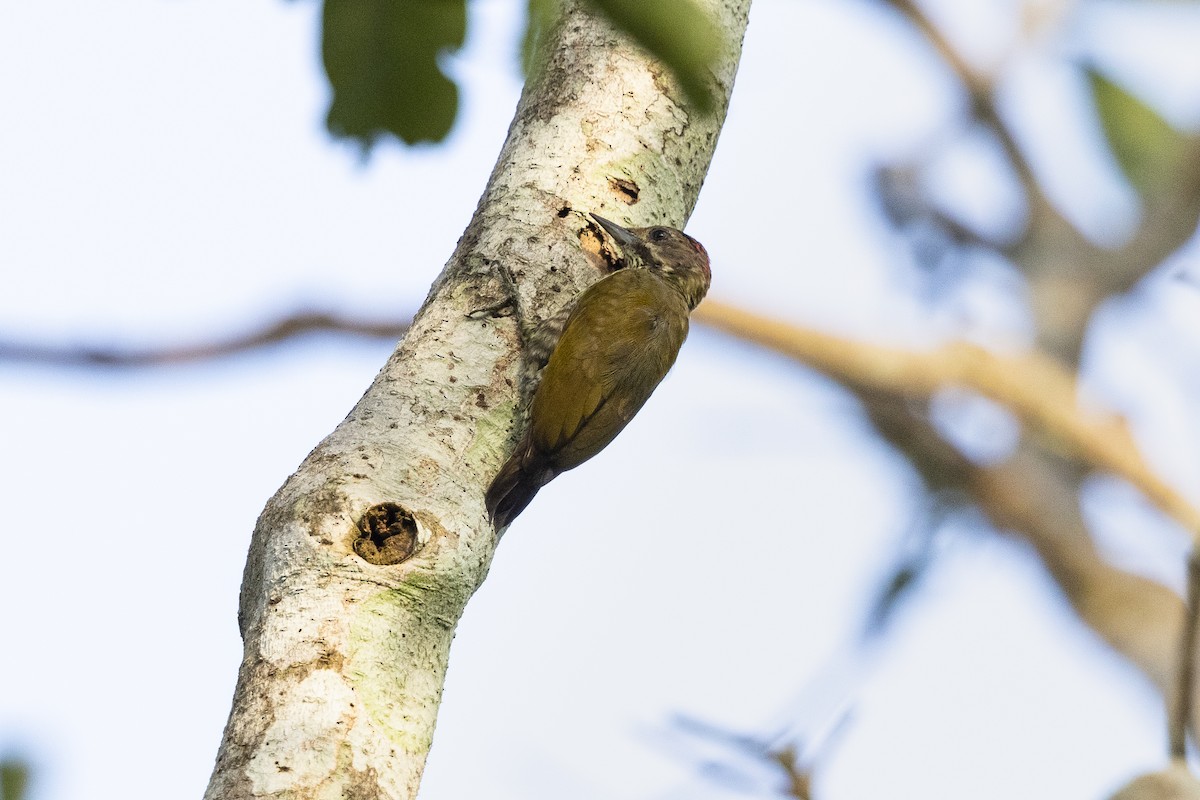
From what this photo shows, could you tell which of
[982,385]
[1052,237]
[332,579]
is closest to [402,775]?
[332,579]

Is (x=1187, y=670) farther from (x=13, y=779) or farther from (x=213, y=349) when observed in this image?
(x=213, y=349)

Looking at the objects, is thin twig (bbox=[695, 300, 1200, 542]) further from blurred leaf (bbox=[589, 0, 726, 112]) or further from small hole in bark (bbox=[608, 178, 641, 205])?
blurred leaf (bbox=[589, 0, 726, 112])

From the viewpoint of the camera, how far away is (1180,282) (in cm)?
202

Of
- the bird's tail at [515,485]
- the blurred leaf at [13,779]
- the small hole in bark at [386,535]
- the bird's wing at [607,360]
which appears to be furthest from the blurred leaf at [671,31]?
the bird's wing at [607,360]

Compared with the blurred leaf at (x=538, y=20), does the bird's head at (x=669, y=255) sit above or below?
above

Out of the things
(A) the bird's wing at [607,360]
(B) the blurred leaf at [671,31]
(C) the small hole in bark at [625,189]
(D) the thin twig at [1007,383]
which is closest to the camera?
(B) the blurred leaf at [671,31]

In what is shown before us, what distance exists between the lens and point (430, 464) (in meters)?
2.16

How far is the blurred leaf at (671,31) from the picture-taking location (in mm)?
678

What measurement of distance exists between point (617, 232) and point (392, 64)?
208cm

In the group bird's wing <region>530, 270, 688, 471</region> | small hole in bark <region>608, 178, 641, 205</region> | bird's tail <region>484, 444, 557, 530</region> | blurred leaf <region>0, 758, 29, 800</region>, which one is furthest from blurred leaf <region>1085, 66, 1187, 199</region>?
bird's wing <region>530, 270, 688, 471</region>

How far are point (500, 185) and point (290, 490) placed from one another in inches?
37.6

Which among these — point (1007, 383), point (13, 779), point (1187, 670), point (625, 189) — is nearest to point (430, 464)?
point (625, 189)

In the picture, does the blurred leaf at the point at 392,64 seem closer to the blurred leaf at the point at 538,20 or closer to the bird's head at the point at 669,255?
the blurred leaf at the point at 538,20

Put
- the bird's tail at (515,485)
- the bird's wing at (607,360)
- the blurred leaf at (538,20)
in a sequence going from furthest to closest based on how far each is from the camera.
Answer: the bird's wing at (607,360), the bird's tail at (515,485), the blurred leaf at (538,20)
